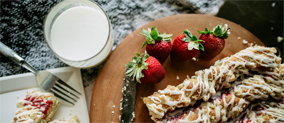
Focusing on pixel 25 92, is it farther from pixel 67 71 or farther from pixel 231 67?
pixel 231 67

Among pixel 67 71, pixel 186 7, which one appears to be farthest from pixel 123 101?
pixel 186 7

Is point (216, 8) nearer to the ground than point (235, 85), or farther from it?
farther from it

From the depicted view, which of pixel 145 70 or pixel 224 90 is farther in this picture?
pixel 224 90

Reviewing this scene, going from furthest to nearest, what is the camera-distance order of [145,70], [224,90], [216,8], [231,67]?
1. [216,8]
2. [224,90]
3. [231,67]
4. [145,70]

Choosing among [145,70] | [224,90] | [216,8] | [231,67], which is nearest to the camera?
[145,70]

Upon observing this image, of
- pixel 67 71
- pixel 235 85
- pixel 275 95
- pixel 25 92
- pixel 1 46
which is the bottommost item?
pixel 275 95

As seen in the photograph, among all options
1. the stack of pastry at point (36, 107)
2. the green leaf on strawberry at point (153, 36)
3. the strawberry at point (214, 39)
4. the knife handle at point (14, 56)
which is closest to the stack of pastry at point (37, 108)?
the stack of pastry at point (36, 107)

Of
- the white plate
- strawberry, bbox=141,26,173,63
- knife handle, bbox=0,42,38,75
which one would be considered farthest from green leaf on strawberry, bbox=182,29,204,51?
knife handle, bbox=0,42,38,75

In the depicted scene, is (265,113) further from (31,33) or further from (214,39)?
(31,33)
